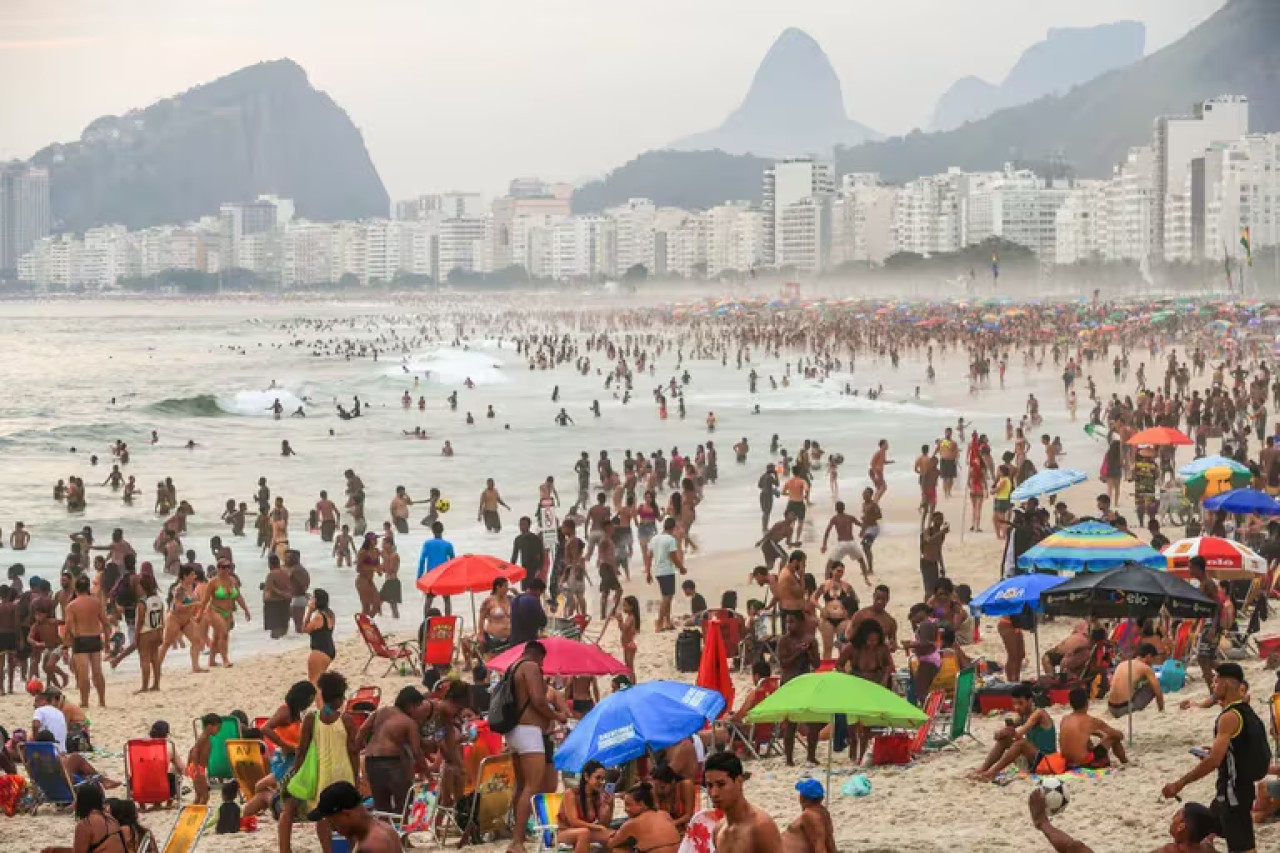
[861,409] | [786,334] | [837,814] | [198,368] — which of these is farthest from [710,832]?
[198,368]

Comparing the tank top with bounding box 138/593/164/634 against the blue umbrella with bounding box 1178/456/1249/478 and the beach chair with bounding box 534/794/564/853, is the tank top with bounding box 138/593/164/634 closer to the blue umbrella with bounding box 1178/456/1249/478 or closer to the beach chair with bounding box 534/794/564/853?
the beach chair with bounding box 534/794/564/853

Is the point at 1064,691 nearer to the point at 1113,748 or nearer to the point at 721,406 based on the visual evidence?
the point at 1113,748

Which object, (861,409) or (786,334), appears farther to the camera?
(786,334)

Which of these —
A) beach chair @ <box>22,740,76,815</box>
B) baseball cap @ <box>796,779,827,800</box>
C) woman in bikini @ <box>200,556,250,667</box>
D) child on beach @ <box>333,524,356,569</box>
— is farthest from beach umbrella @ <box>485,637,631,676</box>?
child on beach @ <box>333,524,356,569</box>

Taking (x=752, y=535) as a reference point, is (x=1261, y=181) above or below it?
above

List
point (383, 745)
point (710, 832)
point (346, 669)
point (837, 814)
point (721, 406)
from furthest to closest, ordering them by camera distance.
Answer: point (721, 406), point (346, 669), point (837, 814), point (383, 745), point (710, 832)

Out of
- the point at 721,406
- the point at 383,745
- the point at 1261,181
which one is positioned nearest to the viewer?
the point at 383,745
